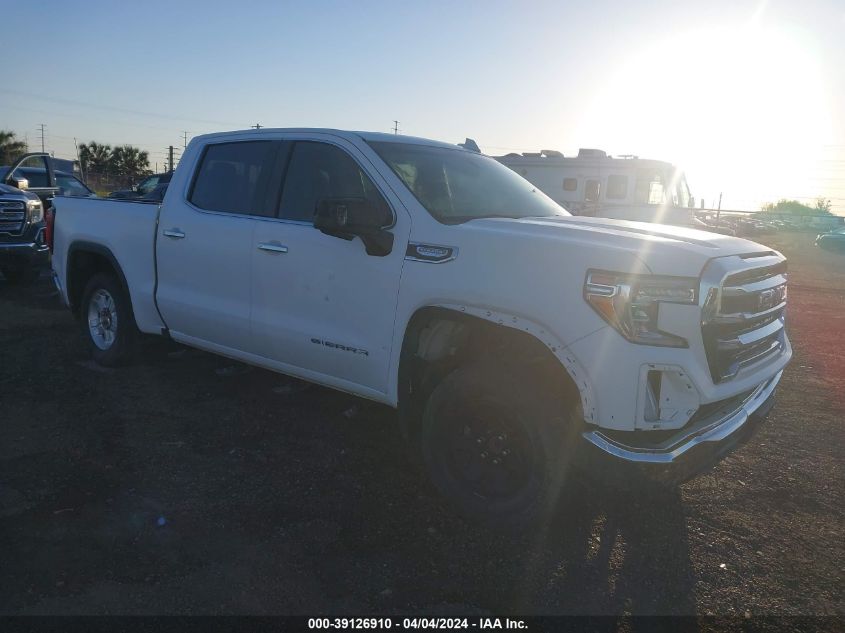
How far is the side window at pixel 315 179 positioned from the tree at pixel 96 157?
4760cm

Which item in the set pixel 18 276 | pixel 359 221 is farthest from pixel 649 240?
pixel 18 276

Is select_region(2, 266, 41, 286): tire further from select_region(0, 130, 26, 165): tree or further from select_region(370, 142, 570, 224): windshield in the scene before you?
select_region(0, 130, 26, 165): tree

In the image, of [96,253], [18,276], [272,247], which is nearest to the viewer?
[272,247]

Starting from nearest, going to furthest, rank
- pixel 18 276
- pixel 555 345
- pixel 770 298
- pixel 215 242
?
pixel 555 345 < pixel 770 298 < pixel 215 242 < pixel 18 276

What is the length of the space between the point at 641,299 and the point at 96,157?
52312 millimetres

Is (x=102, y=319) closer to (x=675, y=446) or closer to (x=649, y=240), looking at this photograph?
(x=649, y=240)

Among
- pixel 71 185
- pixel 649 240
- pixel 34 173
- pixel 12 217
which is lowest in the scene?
pixel 12 217

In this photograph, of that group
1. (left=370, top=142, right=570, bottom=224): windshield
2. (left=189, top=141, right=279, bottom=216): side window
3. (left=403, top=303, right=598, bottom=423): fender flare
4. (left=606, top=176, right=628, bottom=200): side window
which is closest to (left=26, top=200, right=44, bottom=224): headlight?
(left=189, top=141, right=279, bottom=216): side window

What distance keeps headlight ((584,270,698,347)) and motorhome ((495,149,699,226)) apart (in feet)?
47.3

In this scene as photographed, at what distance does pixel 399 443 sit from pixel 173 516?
1.56m

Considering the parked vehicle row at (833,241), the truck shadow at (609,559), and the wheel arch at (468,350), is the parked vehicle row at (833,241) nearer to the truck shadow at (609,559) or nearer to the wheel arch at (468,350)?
the truck shadow at (609,559)

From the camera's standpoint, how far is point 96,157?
48.3 metres

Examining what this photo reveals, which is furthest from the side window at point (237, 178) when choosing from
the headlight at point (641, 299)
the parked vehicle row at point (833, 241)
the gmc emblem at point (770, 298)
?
the parked vehicle row at point (833, 241)

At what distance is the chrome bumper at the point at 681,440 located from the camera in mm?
2879
